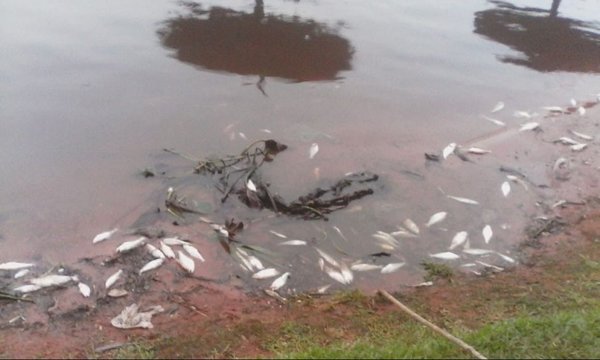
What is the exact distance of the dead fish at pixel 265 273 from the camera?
524 centimetres

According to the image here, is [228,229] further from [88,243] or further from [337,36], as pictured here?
[337,36]

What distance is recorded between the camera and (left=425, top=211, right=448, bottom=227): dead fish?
6168 mm

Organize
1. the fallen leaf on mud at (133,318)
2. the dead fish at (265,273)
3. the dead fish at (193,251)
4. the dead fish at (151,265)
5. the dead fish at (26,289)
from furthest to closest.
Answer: the dead fish at (193,251) < the dead fish at (265,273) < the dead fish at (151,265) < the dead fish at (26,289) < the fallen leaf on mud at (133,318)

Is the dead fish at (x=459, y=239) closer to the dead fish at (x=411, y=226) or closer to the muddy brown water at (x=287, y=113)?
the muddy brown water at (x=287, y=113)

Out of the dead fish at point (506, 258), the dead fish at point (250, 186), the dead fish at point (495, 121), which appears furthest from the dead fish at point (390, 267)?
the dead fish at point (495, 121)

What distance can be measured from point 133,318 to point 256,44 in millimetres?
5862

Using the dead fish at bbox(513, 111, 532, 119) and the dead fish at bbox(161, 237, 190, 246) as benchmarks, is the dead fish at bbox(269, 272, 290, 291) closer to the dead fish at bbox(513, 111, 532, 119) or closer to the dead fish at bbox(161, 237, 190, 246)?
the dead fish at bbox(161, 237, 190, 246)

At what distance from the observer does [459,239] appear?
19.6 ft

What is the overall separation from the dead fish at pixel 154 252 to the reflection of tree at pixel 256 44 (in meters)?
3.88

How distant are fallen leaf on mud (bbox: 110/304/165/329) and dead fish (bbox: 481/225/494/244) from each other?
315cm

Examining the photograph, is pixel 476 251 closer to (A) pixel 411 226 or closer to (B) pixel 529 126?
(A) pixel 411 226

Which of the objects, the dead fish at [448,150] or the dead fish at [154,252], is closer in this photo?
the dead fish at [154,252]

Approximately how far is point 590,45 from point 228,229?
8319mm

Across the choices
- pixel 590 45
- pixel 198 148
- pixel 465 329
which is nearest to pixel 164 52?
pixel 198 148
